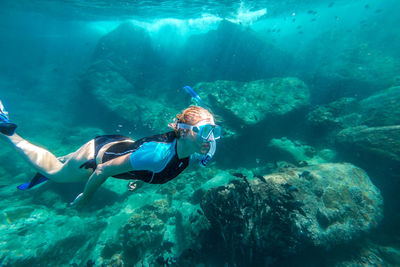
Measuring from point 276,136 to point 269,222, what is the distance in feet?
25.9

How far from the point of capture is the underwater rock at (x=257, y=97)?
10173 mm

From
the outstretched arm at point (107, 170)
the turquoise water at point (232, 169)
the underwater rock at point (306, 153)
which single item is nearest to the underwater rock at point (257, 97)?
the turquoise water at point (232, 169)

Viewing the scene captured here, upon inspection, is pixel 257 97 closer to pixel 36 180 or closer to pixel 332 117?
pixel 332 117

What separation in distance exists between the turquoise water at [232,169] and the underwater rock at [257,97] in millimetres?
93

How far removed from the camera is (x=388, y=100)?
383 inches

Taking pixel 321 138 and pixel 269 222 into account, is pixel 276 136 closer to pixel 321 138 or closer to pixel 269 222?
pixel 321 138

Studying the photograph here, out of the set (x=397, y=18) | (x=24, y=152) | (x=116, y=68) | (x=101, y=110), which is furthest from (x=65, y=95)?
(x=397, y=18)

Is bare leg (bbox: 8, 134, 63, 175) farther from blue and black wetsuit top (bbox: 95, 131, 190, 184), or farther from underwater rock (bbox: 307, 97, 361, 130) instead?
underwater rock (bbox: 307, 97, 361, 130)

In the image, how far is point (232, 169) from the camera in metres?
9.55

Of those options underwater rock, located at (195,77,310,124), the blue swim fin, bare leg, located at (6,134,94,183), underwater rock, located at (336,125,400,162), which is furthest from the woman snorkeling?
underwater rock, located at (336,125,400,162)

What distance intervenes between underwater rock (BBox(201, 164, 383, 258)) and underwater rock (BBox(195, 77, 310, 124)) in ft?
16.7

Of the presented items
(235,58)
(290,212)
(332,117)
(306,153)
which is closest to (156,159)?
(290,212)

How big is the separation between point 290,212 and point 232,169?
505 cm

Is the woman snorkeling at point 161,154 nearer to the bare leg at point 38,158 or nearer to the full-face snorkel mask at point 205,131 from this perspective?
the full-face snorkel mask at point 205,131
